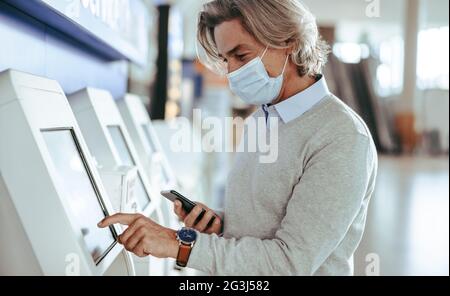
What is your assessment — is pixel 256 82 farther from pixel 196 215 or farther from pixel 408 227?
pixel 408 227

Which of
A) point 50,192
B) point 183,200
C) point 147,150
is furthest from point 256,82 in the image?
point 147,150

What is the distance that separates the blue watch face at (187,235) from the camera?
1066mm

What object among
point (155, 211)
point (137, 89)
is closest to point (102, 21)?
point (155, 211)

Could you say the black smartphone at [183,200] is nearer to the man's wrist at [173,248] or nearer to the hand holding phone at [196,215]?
the hand holding phone at [196,215]

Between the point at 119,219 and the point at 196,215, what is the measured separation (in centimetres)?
28

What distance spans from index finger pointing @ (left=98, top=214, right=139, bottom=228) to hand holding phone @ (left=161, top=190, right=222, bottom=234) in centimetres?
21

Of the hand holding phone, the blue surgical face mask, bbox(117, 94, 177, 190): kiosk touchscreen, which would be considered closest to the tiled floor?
the hand holding phone

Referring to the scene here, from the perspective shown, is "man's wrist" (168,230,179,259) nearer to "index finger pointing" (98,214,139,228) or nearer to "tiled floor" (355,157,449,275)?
"index finger pointing" (98,214,139,228)

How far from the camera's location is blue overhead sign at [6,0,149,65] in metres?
1.21

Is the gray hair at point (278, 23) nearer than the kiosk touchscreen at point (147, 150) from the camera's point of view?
Yes

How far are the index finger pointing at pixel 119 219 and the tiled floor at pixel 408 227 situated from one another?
2.47 ft

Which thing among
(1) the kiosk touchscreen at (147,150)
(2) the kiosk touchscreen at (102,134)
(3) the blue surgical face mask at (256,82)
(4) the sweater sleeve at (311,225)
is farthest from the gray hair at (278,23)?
(1) the kiosk touchscreen at (147,150)

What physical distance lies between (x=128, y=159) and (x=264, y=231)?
2.70 feet

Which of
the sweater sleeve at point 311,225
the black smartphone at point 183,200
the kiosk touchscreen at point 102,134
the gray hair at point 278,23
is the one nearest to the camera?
the sweater sleeve at point 311,225
